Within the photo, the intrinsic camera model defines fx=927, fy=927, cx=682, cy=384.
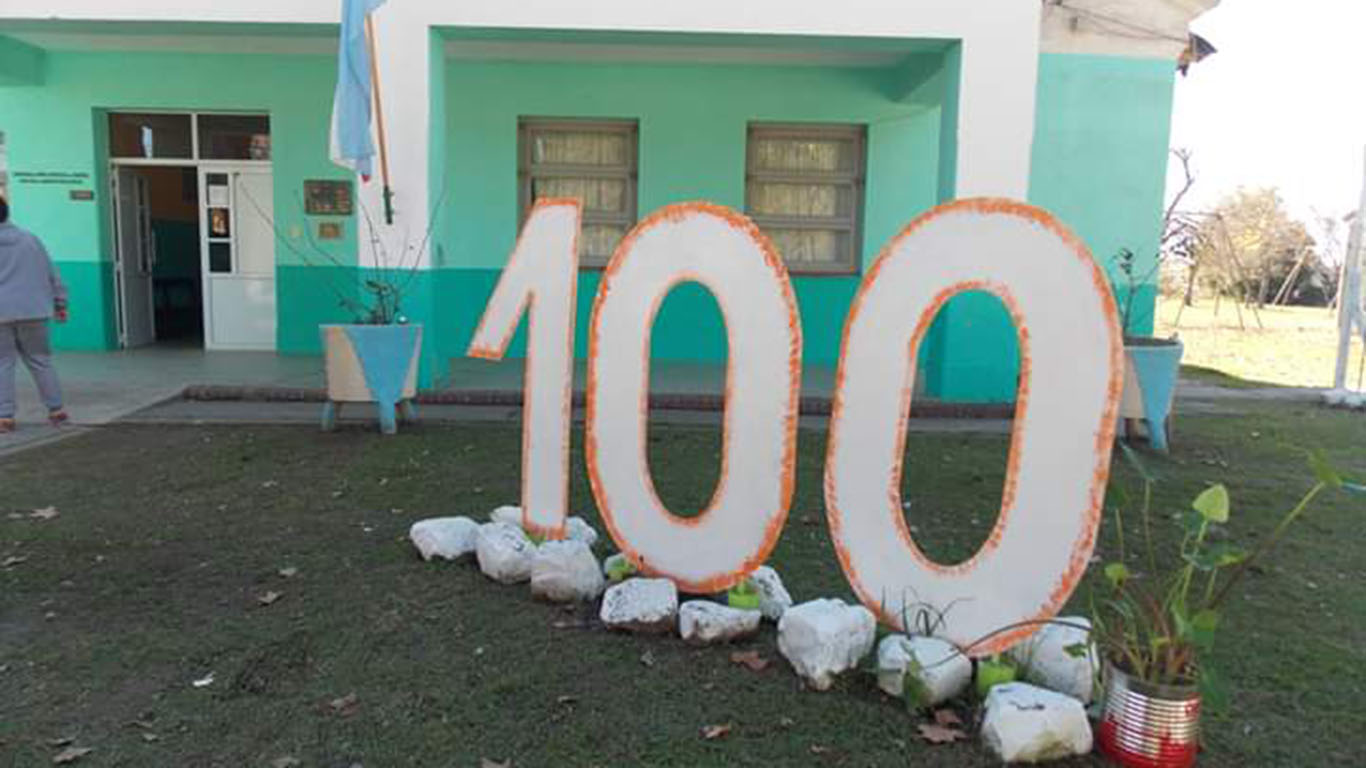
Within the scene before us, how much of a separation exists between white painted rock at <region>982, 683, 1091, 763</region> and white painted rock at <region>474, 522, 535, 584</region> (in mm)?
1858

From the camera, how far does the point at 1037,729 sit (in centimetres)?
242

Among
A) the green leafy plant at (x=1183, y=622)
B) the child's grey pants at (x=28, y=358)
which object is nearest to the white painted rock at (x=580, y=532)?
the green leafy plant at (x=1183, y=622)

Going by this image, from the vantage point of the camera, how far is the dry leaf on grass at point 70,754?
2.40 metres

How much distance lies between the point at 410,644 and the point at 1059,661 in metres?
2.07

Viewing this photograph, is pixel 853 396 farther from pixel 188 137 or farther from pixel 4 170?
pixel 4 170

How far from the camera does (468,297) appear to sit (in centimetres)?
1027

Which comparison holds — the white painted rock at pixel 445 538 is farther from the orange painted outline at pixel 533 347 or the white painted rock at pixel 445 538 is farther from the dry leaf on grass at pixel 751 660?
the dry leaf on grass at pixel 751 660

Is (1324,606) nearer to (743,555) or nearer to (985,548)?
(985,548)

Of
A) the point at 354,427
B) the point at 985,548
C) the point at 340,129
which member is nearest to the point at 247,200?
the point at 340,129

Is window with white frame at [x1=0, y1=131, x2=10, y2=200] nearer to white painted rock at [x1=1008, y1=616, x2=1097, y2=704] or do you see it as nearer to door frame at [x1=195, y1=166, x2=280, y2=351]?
door frame at [x1=195, y1=166, x2=280, y2=351]

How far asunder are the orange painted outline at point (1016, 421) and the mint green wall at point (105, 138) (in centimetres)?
856

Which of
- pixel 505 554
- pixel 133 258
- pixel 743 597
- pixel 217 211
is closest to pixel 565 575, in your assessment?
pixel 505 554

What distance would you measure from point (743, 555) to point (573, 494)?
213cm

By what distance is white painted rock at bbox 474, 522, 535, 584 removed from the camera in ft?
11.9
